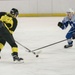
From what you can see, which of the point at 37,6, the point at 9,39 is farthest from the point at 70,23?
the point at 37,6

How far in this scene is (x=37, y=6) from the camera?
12.7m

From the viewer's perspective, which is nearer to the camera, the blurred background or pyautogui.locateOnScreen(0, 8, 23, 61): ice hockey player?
pyautogui.locateOnScreen(0, 8, 23, 61): ice hockey player

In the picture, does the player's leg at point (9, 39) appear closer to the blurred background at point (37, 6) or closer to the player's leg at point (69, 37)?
the player's leg at point (69, 37)

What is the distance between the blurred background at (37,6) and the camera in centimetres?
1257

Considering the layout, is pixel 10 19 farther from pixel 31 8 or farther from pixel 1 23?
pixel 31 8

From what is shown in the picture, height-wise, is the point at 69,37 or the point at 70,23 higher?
the point at 70,23

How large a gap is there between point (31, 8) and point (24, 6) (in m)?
0.29

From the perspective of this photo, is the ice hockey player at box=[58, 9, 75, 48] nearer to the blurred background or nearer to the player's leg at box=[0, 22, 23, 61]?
the player's leg at box=[0, 22, 23, 61]

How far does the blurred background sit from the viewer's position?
41.2 ft

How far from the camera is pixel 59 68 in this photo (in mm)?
3918

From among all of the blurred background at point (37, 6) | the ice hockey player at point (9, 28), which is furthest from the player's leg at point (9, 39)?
the blurred background at point (37, 6)

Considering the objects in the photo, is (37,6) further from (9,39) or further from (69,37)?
(9,39)

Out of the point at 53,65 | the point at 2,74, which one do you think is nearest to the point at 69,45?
the point at 53,65

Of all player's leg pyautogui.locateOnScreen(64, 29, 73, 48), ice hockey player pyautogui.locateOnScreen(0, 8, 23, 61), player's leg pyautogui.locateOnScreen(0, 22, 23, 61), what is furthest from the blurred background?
player's leg pyautogui.locateOnScreen(0, 22, 23, 61)
